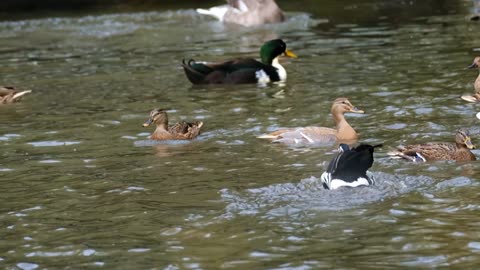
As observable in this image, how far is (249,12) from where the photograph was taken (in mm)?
28875

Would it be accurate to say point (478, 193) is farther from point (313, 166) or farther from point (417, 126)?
point (417, 126)

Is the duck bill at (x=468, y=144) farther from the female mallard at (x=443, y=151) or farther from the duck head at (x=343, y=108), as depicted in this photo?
the duck head at (x=343, y=108)

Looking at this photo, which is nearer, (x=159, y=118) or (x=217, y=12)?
(x=159, y=118)

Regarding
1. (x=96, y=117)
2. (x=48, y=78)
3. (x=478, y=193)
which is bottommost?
(x=478, y=193)

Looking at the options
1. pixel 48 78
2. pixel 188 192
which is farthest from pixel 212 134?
pixel 48 78

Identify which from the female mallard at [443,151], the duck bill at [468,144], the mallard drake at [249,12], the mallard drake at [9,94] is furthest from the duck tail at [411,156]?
the mallard drake at [249,12]

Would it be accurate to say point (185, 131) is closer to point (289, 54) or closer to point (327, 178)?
point (327, 178)

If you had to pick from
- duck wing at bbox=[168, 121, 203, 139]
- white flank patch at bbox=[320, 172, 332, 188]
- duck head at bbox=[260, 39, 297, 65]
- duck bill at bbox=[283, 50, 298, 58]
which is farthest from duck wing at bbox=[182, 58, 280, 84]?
white flank patch at bbox=[320, 172, 332, 188]

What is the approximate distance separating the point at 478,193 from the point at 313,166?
2.25m

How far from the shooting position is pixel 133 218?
10.0m

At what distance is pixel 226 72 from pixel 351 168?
29.3ft

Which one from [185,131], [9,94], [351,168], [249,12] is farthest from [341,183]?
[249,12]

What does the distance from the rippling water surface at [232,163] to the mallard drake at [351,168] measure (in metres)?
0.10

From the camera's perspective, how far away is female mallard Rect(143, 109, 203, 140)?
46.1 ft
